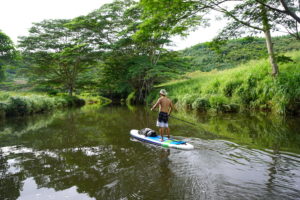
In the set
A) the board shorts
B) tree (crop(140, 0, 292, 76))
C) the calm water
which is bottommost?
the calm water

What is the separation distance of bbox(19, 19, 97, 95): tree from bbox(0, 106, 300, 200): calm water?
53.6 ft

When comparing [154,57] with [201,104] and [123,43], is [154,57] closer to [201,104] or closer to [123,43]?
[123,43]

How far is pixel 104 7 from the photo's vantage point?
20984 mm

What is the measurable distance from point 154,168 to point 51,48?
73.6 ft

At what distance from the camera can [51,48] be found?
2291cm

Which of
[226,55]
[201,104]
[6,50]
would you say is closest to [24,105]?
[6,50]

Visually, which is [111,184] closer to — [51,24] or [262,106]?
[262,106]

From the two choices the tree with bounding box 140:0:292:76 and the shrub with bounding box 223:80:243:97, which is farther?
the shrub with bounding box 223:80:243:97

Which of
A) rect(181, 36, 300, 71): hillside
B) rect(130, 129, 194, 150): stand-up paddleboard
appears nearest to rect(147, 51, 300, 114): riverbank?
rect(130, 129, 194, 150): stand-up paddleboard

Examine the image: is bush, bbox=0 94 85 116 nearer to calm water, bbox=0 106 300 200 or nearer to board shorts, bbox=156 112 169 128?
calm water, bbox=0 106 300 200

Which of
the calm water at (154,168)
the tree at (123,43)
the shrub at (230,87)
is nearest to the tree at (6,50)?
the tree at (123,43)

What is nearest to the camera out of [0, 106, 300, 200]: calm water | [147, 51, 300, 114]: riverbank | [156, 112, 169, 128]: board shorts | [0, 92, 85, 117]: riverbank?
[0, 106, 300, 200]: calm water

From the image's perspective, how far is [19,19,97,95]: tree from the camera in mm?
21719

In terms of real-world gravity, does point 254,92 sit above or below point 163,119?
above
